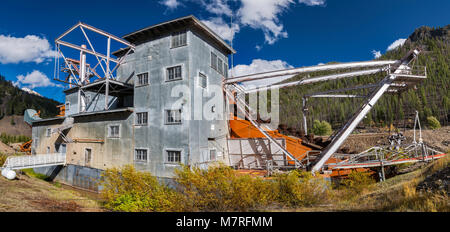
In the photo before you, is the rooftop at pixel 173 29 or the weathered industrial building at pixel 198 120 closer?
the weathered industrial building at pixel 198 120

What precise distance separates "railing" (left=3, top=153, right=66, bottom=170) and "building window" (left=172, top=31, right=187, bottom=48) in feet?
54.4

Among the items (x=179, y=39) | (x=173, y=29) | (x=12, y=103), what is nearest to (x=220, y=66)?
(x=179, y=39)

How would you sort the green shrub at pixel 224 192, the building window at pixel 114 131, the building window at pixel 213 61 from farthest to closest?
the building window at pixel 114 131, the building window at pixel 213 61, the green shrub at pixel 224 192

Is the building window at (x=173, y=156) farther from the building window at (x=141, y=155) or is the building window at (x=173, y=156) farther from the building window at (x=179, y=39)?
the building window at (x=179, y=39)

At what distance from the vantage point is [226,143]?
17.7 metres

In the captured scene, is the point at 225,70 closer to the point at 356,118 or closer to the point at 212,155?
the point at 212,155

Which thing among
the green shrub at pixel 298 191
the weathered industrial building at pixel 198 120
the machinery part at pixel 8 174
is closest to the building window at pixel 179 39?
the weathered industrial building at pixel 198 120

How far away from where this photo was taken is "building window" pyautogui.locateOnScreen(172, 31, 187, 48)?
50.5 ft

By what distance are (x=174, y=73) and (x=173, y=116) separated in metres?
3.28

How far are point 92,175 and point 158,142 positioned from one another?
29.8 feet

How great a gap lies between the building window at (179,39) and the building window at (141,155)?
8499 mm

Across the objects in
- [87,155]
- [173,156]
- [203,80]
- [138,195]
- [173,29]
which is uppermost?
[173,29]

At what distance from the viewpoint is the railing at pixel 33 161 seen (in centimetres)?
1742

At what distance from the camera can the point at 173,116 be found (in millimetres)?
14938
